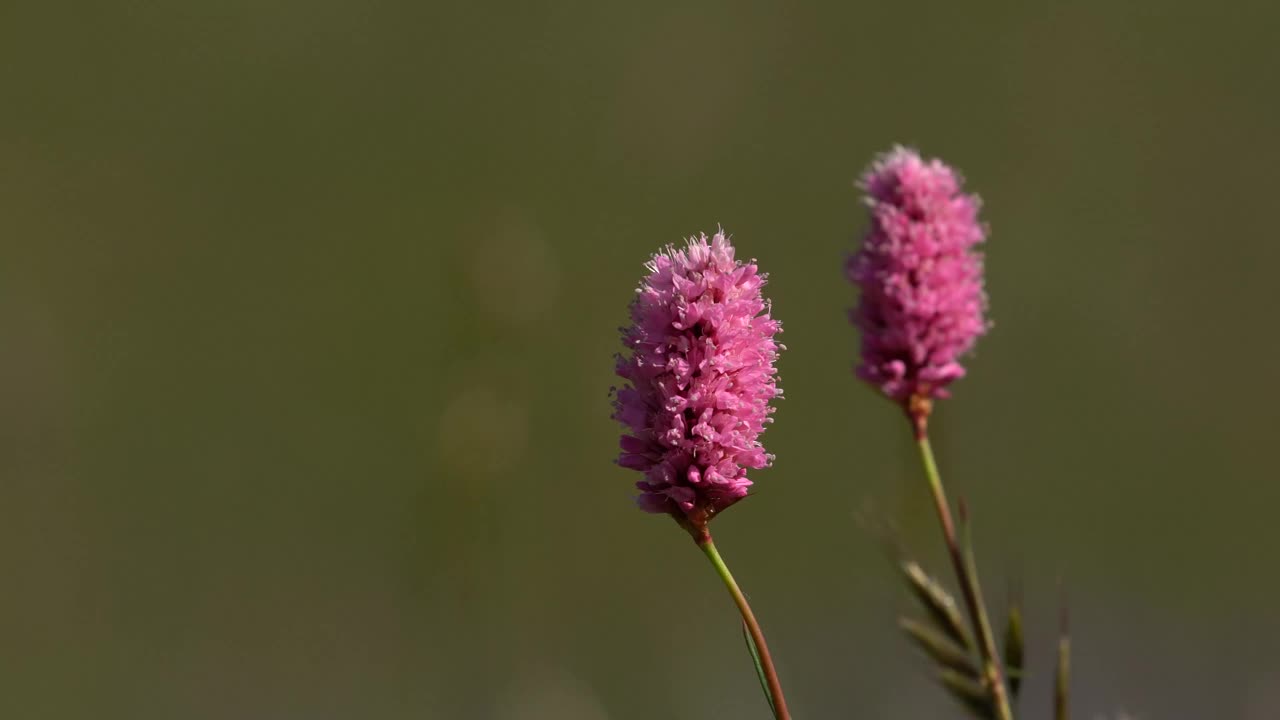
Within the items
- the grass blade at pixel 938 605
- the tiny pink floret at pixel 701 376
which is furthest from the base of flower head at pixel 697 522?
the grass blade at pixel 938 605

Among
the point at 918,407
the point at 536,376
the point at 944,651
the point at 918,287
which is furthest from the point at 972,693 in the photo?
the point at 536,376

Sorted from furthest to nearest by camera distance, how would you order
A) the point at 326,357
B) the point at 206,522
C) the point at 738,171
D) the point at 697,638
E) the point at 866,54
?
the point at 866,54 → the point at 738,171 → the point at 326,357 → the point at 206,522 → the point at 697,638

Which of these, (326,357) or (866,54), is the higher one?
(866,54)

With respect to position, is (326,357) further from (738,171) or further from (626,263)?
(738,171)

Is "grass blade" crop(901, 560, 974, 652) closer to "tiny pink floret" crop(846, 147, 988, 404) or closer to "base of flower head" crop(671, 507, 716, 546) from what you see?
"tiny pink floret" crop(846, 147, 988, 404)

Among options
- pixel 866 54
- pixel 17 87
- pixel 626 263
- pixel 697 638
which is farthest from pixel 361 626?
pixel 866 54

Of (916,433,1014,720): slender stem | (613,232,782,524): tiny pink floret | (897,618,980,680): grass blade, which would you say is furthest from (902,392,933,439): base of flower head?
(613,232,782,524): tiny pink floret
